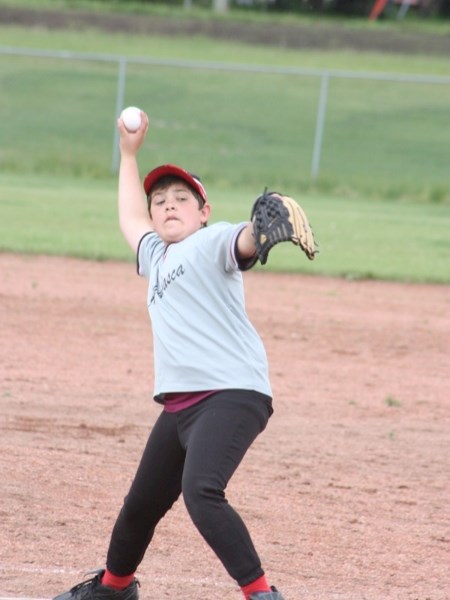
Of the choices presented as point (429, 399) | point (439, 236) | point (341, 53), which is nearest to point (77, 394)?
point (429, 399)

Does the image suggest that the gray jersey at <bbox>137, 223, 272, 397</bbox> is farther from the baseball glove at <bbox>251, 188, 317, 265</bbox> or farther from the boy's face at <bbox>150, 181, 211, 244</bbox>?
the baseball glove at <bbox>251, 188, 317, 265</bbox>

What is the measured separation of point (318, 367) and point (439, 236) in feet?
24.9

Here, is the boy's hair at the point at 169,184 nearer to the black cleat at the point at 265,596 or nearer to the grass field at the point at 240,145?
the black cleat at the point at 265,596

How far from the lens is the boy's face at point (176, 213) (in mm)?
4109

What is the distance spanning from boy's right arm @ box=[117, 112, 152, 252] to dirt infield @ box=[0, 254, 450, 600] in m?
1.32

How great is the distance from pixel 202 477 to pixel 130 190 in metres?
1.35

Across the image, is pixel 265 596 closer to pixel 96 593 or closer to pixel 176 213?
A: pixel 96 593

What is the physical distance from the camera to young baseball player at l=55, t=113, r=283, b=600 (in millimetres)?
3771

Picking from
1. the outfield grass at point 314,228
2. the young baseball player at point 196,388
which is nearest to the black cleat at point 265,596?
the young baseball player at point 196,388

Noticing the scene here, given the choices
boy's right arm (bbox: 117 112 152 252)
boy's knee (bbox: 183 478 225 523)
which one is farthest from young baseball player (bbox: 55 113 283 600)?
boy's right arm (bbox: 117 112 152 252)

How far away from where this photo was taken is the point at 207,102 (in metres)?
28.2

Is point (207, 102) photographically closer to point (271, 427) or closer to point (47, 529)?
point (271, 427)

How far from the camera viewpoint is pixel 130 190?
464cm

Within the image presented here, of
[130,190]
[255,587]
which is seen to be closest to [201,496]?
[255,587]
